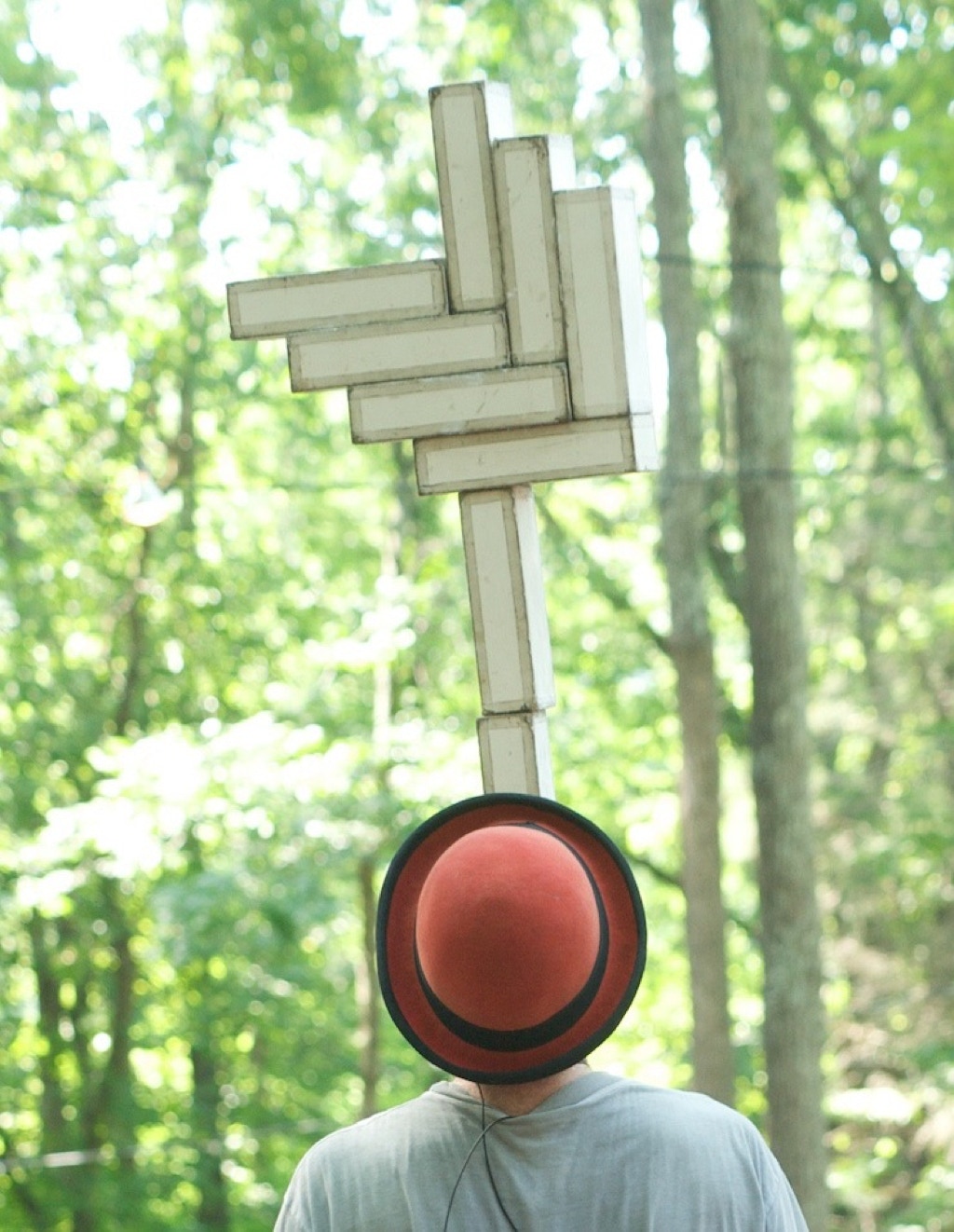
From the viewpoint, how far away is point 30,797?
9508 mm

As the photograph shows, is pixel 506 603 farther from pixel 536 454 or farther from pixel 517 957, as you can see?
pixel 517 957

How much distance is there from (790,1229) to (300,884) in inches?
238

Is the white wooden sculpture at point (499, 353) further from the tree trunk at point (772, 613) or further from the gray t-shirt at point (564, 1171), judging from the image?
the tree trunk at point (772, 613)

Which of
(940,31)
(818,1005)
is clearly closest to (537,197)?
(818,1005)

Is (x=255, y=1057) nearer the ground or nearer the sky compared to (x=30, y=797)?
nearer the ground

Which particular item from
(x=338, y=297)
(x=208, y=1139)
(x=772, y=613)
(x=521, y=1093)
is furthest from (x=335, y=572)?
(x=521, y=1093)

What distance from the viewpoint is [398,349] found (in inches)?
82.0

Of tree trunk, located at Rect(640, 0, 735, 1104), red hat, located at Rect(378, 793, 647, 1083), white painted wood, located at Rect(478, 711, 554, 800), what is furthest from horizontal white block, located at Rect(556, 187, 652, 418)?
tree trunk, located at Rect(640, 0, 735, 1104)

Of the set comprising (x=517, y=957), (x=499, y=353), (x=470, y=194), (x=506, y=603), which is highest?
(x=470, y=194)

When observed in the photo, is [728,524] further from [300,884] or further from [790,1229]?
[790,1229]

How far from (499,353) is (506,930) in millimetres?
967

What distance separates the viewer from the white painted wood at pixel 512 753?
2021 millimetres

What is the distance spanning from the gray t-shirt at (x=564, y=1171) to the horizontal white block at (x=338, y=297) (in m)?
1.11

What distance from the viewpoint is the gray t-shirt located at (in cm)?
135
